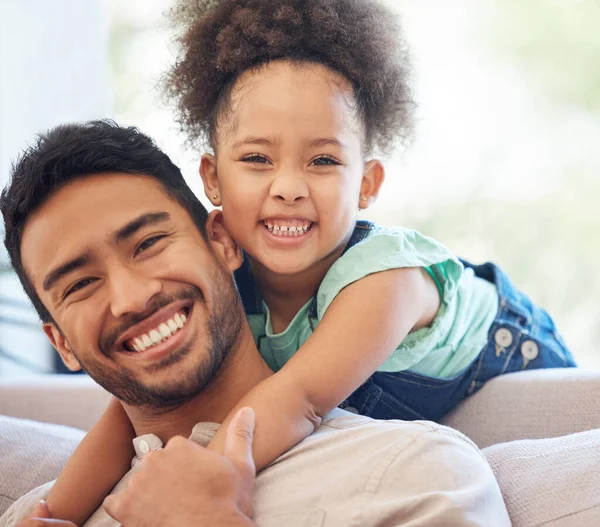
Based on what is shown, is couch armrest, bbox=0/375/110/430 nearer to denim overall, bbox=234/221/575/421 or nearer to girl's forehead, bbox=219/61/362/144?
denim overall, bbox=234/221/575/421

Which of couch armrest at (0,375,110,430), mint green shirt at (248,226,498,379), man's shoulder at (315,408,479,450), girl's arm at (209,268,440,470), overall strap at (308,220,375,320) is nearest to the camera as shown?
man's shoulder at (315,408,479,450)

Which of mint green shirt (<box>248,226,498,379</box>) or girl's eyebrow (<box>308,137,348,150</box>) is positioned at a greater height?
girl's eyebrow (<box>308,137,348,150</box>)

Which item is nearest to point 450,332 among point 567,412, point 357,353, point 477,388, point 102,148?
point 477,388

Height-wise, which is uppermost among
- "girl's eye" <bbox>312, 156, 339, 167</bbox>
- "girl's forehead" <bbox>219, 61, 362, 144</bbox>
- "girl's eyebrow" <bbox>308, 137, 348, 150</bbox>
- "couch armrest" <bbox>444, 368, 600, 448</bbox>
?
"girl's forehead" <bbox>219, 61, 362, 144</bbox>

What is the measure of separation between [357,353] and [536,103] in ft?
9.02

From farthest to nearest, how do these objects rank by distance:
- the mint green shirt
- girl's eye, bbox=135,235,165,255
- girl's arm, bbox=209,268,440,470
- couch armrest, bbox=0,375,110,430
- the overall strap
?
couch armrest, bbox=0,375,110,430 → the overall strap → the mint green shirt → girl's eye, bbox=135,235,165,255 → girl's arm, bbox=209,268,440,470

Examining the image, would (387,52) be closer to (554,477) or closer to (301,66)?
(301,66)

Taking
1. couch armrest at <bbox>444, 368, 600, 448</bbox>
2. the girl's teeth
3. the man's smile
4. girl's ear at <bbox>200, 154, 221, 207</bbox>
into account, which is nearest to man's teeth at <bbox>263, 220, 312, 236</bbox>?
the girl's teeth

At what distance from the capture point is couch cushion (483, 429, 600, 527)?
1.32 m

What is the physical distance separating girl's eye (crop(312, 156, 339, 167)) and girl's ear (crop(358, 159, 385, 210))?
0.21m

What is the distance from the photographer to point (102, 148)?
1.61 metres

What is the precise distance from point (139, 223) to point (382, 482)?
0.69m

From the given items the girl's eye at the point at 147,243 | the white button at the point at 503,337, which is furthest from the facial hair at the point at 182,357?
the white button at the point at 503,337

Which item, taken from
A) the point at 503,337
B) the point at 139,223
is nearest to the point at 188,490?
the point at 139,223
